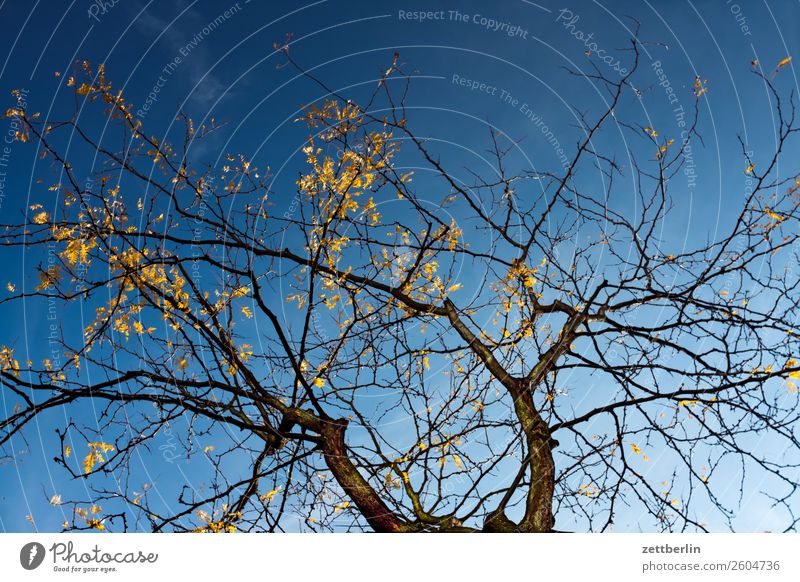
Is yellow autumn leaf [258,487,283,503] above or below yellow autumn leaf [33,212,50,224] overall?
below

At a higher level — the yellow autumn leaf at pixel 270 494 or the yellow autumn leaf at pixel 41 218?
the yellow autumn leaf at pixel 41 218

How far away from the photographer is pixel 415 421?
17.5 ft

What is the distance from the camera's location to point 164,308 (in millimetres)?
5391

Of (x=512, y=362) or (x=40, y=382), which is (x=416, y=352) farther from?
(x=40, y=382)

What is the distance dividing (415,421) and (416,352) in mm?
733

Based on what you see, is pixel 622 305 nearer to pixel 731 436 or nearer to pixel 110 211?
pixel 731 436

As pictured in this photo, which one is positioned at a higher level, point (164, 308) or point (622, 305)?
point (622, 305)

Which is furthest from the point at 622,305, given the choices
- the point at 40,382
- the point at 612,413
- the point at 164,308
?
the point at 40,382

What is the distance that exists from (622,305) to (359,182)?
3.65m
